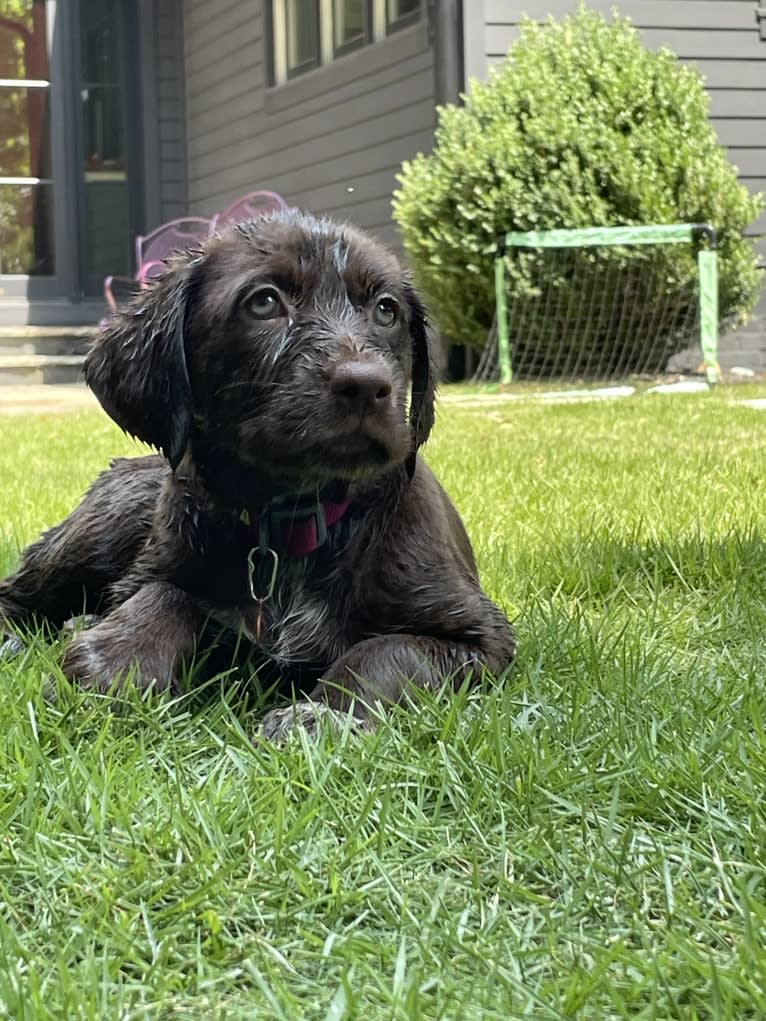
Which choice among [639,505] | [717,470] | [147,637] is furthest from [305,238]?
[717,470]

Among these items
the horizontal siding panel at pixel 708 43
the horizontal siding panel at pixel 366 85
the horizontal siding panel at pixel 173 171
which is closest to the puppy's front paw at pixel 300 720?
the horizontal siding panel at pixel 366 85

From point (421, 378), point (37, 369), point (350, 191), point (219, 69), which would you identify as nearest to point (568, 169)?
point (350, 191)

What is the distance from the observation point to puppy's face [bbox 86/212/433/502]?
7.79 feet

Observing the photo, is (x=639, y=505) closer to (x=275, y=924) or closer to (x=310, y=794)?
(x=310, y=794)

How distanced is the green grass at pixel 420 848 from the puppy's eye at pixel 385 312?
0.74 meters

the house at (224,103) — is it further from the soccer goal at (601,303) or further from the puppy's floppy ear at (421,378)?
the puppy's floppy ear at (421,378)

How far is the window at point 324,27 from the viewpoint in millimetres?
12102

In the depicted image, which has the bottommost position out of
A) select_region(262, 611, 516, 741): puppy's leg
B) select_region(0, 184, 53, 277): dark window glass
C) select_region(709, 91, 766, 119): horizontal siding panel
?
select_region(262, 611, 516, 741): puppy's leg

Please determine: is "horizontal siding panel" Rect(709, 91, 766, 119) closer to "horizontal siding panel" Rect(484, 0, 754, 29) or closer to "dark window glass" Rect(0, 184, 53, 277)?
"horizontal siding panel" Rect(484, 0, 754, 29)

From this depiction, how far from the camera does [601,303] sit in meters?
10.9

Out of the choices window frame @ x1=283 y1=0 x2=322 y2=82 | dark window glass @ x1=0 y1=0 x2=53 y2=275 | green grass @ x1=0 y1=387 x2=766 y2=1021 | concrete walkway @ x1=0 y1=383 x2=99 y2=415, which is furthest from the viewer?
dark window glass @ x1=0 y1=0 x2=53 y2=275

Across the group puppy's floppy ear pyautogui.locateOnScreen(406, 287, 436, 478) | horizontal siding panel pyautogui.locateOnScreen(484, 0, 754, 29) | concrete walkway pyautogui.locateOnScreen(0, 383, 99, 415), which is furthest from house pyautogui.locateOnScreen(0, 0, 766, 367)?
puppy's floppy ear pyautogui.locateOnScreen(406, 287, 436, 478)

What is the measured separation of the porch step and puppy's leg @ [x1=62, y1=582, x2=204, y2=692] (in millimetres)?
10444

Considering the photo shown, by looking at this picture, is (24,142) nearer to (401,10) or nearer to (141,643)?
(401,10)
